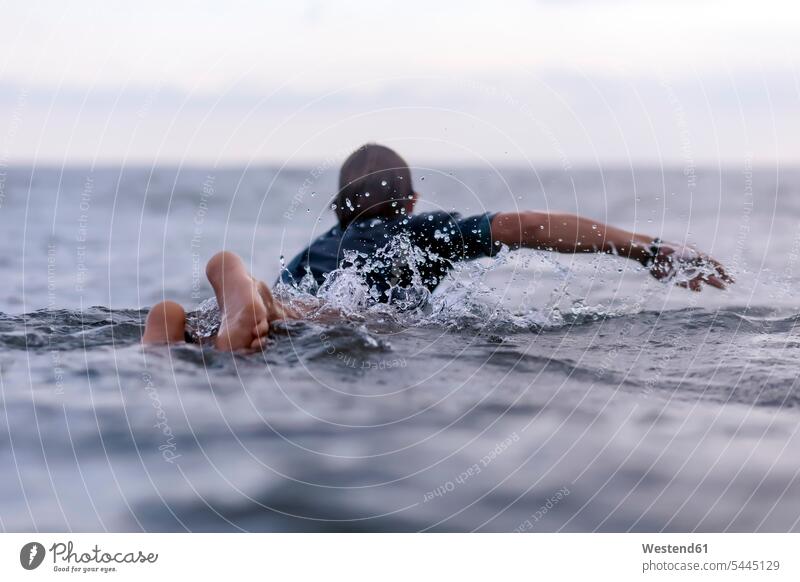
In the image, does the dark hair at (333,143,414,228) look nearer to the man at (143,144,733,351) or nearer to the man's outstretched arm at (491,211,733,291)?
the man at (143,144,733,351)

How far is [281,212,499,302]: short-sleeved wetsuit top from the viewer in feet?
10.6

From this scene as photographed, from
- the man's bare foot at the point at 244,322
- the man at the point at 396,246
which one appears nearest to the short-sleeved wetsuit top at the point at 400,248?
the man at the point at 396,246

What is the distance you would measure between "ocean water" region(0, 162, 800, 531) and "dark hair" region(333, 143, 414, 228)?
10.7 inches

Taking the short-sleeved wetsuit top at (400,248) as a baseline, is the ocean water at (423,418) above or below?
below

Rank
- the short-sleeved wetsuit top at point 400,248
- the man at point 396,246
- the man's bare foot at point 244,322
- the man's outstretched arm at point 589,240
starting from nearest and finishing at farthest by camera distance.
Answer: the man's bare foot at point 244,322, the man at point 396,246, the man's outstretched arm at point 589,240, the short-sleeved wetsuit top at point 400,248

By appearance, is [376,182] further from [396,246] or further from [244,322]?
[244,322]

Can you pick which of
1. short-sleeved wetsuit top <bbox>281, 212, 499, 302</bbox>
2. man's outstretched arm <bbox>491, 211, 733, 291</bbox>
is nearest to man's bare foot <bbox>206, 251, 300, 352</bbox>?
short-sleeved wetsuit top <bbox>281, 212, 499, 302</bbox>

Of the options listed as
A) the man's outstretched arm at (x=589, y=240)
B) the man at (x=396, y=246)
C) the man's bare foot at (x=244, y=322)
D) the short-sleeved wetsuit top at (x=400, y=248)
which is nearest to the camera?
the man's bare foot at (x=244, y=322)

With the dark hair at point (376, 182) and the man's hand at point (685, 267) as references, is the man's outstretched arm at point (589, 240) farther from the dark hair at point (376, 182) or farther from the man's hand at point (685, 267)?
the dark hair at point (376, 182)

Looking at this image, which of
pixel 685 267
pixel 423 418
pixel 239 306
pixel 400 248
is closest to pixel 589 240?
pixel 685 267

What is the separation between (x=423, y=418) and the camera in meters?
2.44

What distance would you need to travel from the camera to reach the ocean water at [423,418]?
2.05 m

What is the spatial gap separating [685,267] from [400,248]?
3.22 ft
